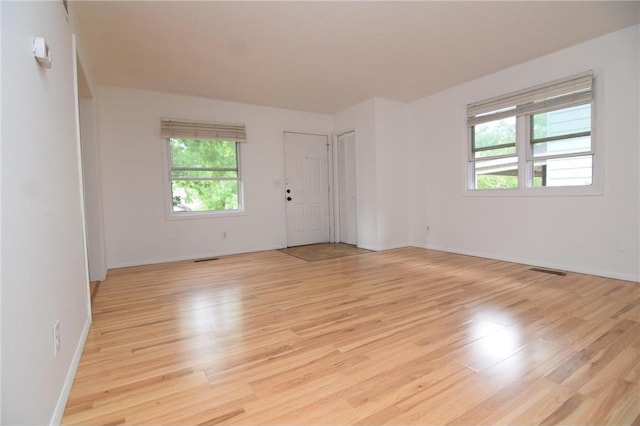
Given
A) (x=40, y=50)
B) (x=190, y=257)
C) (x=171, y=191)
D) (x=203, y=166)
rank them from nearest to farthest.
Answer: (x=40, y=50)
(x=171, y=191)
(x=190, y=257)
(x=203, y=166)

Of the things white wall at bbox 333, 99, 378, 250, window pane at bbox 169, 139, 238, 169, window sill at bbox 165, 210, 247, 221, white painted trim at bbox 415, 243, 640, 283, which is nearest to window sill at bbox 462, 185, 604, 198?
white painted trim at bbox 415, 243, 640, 283

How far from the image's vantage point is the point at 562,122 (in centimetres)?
364

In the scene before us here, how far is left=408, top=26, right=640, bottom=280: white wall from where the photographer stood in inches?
126

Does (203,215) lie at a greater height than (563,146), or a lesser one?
lesser

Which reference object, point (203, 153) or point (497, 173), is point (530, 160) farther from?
point (203, 153)

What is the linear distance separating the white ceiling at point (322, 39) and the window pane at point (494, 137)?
700 millimetres

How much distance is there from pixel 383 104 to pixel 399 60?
1.44 m

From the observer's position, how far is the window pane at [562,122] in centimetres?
349

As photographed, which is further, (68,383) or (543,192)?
(543,192)

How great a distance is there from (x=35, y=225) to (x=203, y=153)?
394 cm

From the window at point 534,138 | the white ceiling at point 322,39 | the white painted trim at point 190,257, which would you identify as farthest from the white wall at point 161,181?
the window at point 534,138

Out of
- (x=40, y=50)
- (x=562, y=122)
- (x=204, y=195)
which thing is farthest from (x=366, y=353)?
(x=204, y=195)

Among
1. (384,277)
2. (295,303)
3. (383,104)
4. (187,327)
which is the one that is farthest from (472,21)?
(187,327)

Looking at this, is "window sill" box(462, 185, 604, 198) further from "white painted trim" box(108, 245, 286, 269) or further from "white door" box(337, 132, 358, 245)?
"white painted trim" box(108, 245, 286, 269)
